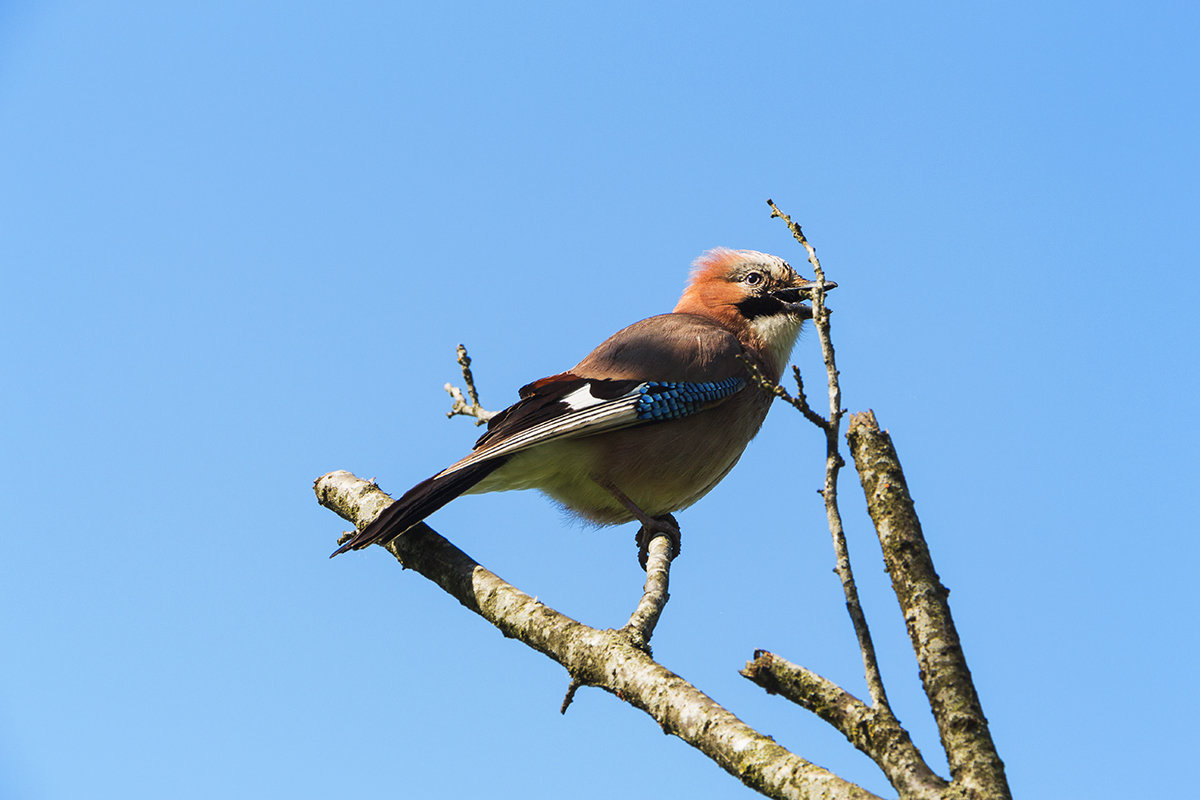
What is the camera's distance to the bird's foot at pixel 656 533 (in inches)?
251

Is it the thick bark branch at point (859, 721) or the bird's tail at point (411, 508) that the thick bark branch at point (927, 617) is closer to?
the thick bark branch at point (859, 721)

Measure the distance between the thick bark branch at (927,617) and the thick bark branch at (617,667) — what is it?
27 cm

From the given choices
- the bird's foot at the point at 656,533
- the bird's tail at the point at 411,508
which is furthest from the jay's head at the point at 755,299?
the bird's tail at the point at 411,508

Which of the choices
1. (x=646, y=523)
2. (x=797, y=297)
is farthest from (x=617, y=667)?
(x=797, y=297)

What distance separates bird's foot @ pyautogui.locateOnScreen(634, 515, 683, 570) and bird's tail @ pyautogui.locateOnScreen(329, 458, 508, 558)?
4.72ft

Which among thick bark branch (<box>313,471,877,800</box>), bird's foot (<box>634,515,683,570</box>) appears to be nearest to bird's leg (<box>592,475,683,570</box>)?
bird's foot (<box>634,515,683,570</box>)

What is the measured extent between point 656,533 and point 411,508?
6.36 feet

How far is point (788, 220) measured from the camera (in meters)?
3.83

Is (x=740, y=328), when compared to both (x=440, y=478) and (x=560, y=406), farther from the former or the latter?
(x=440, y=478)

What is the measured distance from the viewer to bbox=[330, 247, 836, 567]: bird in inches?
238

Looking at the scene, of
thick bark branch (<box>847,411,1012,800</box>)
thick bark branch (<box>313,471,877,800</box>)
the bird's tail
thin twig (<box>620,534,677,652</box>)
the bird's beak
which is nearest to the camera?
thick bark branch (<box>847,411,1012,800</box>)

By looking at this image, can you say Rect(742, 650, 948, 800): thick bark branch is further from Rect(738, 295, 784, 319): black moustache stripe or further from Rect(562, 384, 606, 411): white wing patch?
Rect(738, 295, 784, 319): black moustache stripe

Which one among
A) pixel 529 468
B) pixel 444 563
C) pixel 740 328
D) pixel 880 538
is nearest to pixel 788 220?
pixel 880 538

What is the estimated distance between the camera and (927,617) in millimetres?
2875
